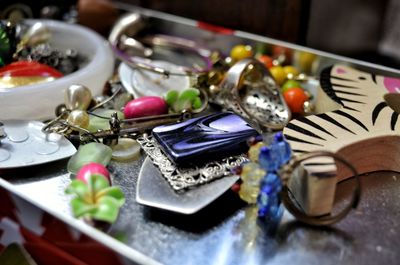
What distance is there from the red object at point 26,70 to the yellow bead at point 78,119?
12cm

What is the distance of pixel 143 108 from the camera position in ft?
2.22

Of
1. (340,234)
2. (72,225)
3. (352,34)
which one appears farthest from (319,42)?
(72,225)

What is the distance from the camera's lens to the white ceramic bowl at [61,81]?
0.68 meters

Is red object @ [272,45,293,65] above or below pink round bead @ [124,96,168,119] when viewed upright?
above

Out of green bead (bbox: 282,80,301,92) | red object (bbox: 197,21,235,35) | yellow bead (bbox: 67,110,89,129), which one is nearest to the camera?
yellow bead (bbox: 67,110,89,129)

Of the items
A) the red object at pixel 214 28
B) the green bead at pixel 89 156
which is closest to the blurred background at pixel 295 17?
the red object at pixel 214 28

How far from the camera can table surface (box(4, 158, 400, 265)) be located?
0.49 m

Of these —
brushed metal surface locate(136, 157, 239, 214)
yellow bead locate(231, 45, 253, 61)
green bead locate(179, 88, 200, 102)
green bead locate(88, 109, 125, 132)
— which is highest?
yellow bead locate(231, 45, 253, 61)

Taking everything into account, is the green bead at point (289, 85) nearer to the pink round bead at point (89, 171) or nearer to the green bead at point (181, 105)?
the green bead at point (181, 105)

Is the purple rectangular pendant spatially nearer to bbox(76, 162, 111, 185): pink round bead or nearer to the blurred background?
bbox(76, 162, 111, 185): pink round bead

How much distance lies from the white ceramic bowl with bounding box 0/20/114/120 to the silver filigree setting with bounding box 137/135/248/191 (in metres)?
0.18

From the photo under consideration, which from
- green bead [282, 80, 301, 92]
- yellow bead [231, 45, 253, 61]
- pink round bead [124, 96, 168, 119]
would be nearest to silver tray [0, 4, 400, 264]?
pink round bead [124, 96, 168, 119]

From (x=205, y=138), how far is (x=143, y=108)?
0.13 metres

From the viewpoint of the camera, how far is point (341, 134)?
583 mm
